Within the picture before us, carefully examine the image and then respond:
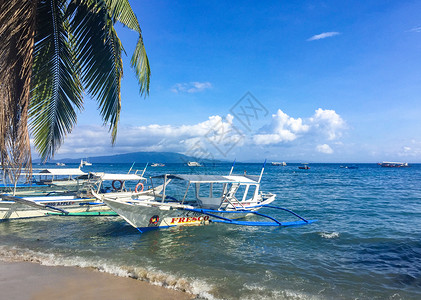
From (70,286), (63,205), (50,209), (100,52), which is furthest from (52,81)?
(63,205)

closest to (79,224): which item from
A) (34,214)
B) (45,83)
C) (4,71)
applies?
(34,214)

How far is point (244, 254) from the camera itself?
11.7 meters

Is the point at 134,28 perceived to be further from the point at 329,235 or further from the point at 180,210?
the point at 329,235

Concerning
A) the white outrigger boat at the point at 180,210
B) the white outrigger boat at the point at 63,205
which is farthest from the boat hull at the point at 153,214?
the white outrigger boat at the point at 63,205

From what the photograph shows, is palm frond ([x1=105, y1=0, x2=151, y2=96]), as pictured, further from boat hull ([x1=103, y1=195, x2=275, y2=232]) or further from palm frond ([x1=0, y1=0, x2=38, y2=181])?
boat hull ([x1=103, y1=195, x2=275, y2=232])

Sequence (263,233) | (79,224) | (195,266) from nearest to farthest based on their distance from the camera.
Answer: (195,266) → (263,233) → (79,224)

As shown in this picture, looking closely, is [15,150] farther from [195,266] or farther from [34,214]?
[34,214]

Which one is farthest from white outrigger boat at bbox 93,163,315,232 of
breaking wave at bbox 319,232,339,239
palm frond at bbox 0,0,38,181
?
palm frond at bbox 0,0,38,181

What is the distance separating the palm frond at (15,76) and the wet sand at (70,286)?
5288 millimetres

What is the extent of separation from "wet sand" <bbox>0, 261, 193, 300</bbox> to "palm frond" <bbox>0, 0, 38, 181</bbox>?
529cm

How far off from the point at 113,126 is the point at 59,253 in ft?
29.6

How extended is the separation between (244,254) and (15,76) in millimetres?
10521

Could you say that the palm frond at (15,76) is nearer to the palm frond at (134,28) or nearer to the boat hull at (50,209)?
the palm frond at (134,28)

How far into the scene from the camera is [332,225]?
17.4 meters
